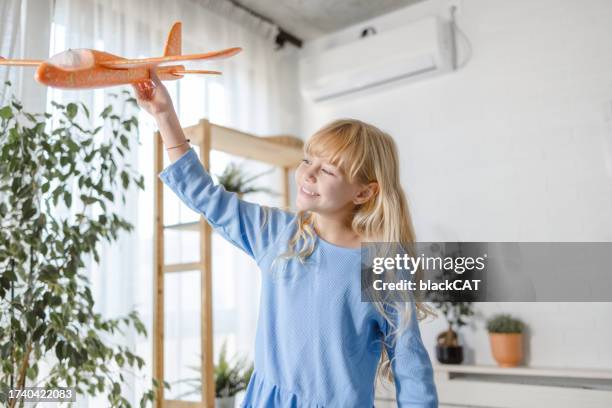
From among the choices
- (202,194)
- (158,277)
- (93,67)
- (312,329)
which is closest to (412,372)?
(312,329)

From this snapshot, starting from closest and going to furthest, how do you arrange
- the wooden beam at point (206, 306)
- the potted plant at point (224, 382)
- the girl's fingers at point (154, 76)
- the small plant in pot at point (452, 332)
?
the girl's fingers at point (154, 76) < the wooden beam at point (206, 306) < the potted plant at point (224, 382) < the small plant in pot at point (452, 332)

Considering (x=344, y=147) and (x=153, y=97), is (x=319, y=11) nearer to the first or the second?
(x=344, y=147)

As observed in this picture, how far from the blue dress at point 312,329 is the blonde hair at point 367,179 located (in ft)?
0.15

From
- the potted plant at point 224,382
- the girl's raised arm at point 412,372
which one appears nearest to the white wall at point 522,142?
the potted plant at point 224,382

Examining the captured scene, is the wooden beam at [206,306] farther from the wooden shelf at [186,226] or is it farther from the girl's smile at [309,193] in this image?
the girl's smile at [309,193]

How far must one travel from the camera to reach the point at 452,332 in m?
2.60

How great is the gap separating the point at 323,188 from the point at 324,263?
6.3 inches

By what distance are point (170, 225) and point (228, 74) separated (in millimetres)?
1037

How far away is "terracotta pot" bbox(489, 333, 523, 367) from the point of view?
2.44 meters

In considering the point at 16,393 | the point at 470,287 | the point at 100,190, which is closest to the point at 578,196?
the point at 470,287

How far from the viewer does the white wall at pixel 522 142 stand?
2439 millimetres

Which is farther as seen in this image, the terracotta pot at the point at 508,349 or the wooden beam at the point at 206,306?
the terracotta pot at the point at 508,349

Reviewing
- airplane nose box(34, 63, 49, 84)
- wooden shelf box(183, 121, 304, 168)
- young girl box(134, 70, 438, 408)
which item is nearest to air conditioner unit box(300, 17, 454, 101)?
wooden shelf box(183, 121, 304, 168)

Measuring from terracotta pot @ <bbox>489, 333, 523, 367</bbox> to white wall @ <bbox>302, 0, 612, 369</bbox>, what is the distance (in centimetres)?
10
